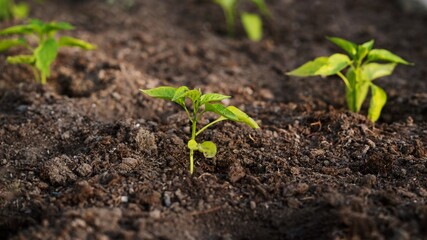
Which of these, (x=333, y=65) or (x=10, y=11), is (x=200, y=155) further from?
(x=10, y=11)

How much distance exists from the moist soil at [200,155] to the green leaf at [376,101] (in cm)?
8

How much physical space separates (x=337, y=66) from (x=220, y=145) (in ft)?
2.48

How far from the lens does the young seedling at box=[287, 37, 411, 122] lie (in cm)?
283

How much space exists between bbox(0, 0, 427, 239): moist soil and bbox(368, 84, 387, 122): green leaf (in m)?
0.08

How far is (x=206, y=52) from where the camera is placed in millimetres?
4055

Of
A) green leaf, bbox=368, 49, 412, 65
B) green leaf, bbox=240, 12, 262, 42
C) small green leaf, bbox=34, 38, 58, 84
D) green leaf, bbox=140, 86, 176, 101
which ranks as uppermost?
green leaf, bbox=240, 12, 262, 42

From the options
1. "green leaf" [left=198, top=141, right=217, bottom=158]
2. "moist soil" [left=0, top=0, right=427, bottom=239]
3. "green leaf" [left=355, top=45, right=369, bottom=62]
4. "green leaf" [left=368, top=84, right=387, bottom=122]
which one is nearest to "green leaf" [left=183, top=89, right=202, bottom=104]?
"green leaf" [left=198, top=141, right=217, bottom=158]

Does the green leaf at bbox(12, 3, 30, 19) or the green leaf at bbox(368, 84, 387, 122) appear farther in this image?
the green leaf at bbox(12, 3, 30, 19)

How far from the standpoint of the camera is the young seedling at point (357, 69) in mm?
2828

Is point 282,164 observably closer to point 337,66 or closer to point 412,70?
point 337,66

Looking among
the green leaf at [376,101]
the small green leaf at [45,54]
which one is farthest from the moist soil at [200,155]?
the small green leaf at [45,54]

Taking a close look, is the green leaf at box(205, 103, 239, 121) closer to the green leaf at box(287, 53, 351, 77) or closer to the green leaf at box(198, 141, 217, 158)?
the green leaf at box(198, 141, 217, 158)

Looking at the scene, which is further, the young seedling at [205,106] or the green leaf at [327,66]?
the green leaf at [327,66]

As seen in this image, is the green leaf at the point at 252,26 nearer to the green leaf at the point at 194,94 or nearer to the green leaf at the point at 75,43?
the green leaf at the point at 75,43
